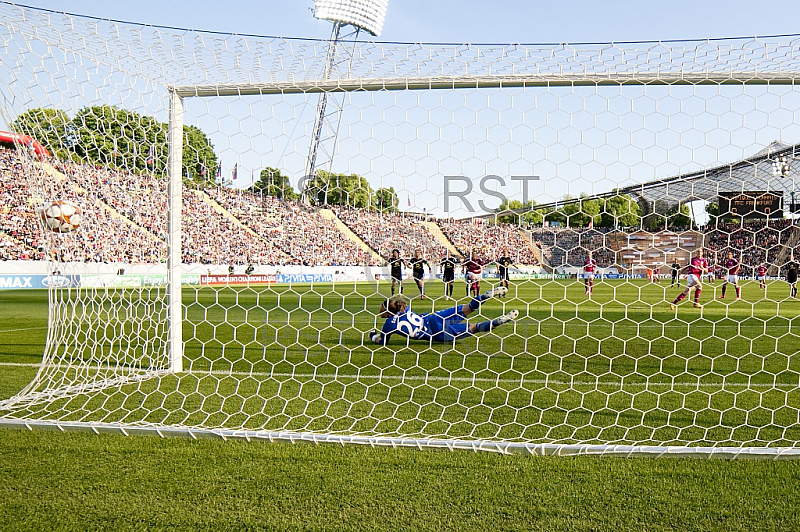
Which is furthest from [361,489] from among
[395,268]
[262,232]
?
[395,268]

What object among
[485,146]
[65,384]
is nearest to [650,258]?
[485,146]

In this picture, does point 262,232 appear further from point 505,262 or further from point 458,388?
point 458,388

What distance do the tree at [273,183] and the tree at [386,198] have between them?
69 cm

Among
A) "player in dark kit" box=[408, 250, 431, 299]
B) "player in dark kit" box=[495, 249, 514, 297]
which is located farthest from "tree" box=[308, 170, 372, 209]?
"player in dark kit" box=[495, 249, 514, 297]

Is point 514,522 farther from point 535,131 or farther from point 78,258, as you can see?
point 78,258

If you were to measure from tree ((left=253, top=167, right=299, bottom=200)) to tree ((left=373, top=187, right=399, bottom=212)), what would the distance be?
2.27 ft

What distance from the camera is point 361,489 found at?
2479 millimetres

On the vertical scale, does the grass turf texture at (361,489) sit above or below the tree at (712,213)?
below

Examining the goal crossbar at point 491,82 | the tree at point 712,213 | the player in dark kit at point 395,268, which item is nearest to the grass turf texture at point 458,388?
the tree at point 712,213

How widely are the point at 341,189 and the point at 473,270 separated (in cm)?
708

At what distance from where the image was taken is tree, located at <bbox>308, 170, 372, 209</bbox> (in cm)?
468

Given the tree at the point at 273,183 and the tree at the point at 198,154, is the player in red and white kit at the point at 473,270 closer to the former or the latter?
the tree at the point at 273,183

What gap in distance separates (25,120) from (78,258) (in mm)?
1010

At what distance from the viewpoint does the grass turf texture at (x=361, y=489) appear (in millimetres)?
2178
